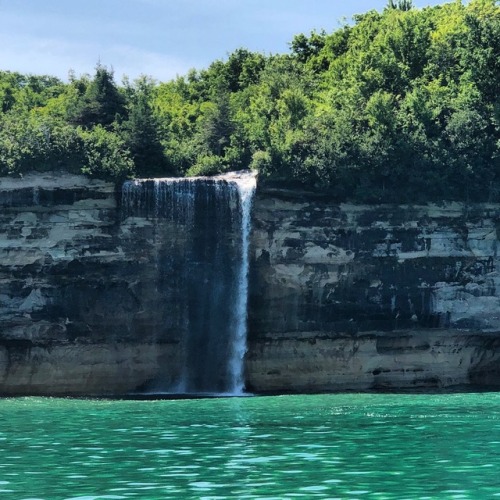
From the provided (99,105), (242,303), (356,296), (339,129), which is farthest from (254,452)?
(99,105)

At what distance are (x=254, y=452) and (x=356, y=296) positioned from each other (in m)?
22.7

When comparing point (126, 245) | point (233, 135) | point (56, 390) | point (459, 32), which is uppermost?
point (459, 32)

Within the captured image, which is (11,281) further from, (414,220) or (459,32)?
(459,32)

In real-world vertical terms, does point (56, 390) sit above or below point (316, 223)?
below

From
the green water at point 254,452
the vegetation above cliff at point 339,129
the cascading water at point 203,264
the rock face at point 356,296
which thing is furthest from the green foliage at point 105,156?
the green water at point 254,452

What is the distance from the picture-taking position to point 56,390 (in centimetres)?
4097

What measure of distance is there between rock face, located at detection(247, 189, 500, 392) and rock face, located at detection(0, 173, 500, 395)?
0.16 feet

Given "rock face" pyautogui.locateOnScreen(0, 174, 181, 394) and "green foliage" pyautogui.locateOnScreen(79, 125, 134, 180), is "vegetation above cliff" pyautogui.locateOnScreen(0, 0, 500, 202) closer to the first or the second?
"green foliage" pyautogui.locateOnScreen(79, 125, 134, 180)

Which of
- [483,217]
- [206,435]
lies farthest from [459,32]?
[206,435]

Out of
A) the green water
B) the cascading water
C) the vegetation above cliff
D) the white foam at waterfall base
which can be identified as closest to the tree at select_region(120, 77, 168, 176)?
the vegetation above cliff

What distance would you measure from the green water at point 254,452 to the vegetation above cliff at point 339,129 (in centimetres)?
1354

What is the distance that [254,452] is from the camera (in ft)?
64.4

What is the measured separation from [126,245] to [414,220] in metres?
10.9

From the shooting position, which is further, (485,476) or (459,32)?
(459,32)
